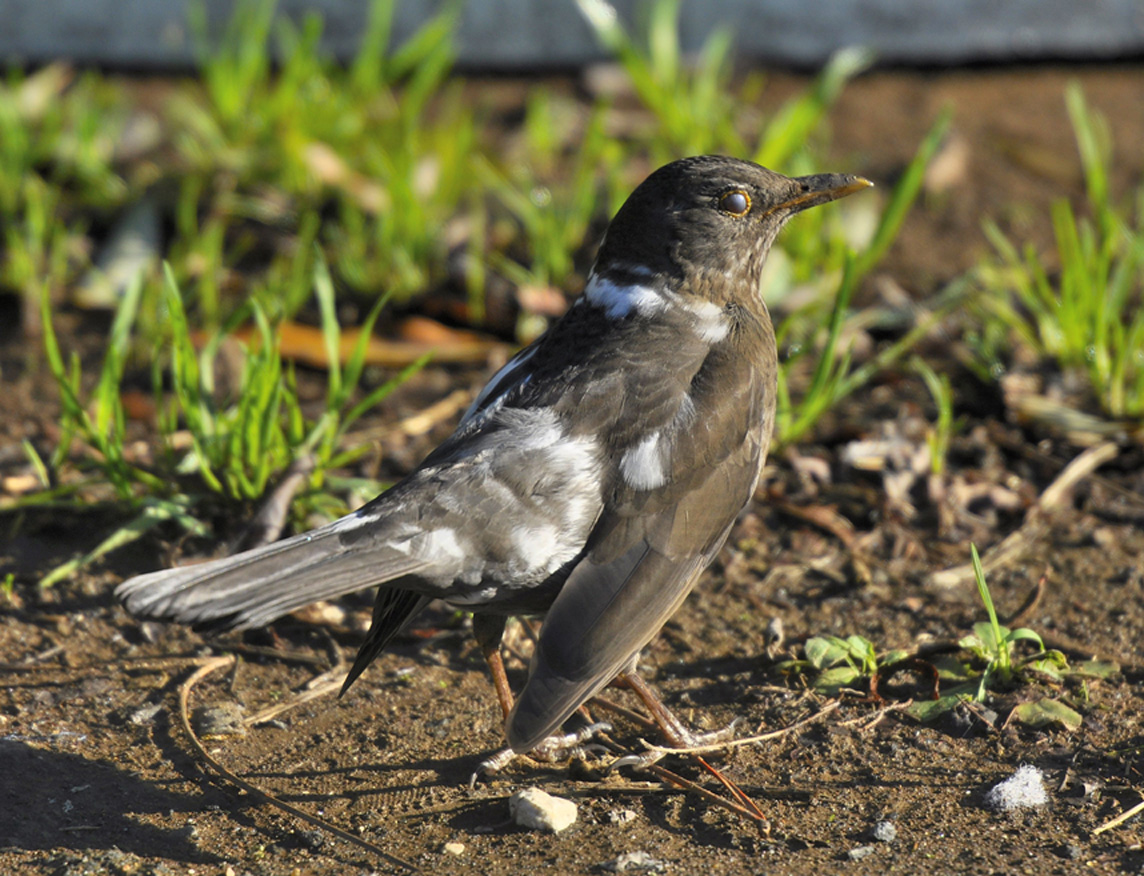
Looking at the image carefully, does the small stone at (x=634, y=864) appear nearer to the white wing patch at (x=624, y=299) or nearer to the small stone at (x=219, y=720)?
the small stone at (x=219, y=720)

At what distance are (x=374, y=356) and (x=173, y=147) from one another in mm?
2256

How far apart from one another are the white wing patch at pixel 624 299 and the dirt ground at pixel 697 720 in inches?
40.2

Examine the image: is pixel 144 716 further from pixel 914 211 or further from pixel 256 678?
pixel 914 211

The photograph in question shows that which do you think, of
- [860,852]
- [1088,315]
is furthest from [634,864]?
[1088,315]

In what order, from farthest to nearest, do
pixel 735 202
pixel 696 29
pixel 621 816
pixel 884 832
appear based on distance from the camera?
pixel 696 29, pixel 735 202, pixel 621 816, pixel 884 832

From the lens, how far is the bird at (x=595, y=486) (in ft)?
10.6

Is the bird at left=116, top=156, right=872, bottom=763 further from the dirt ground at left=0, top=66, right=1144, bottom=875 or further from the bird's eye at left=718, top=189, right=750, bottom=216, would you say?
the dirt ground at left=0, top=66, right=1144, bottom=875

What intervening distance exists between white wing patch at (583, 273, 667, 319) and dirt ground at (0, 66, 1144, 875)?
1.02m

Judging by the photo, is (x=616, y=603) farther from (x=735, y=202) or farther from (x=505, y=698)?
(x=735, y=202)

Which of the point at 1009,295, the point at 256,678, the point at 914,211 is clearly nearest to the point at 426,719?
the point at 256,678

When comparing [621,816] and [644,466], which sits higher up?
[644,466]

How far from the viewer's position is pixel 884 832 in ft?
10.7

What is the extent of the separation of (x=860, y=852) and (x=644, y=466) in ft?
3.85

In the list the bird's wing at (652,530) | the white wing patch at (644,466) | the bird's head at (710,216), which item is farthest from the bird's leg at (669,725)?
the bird's head at (710,216)
